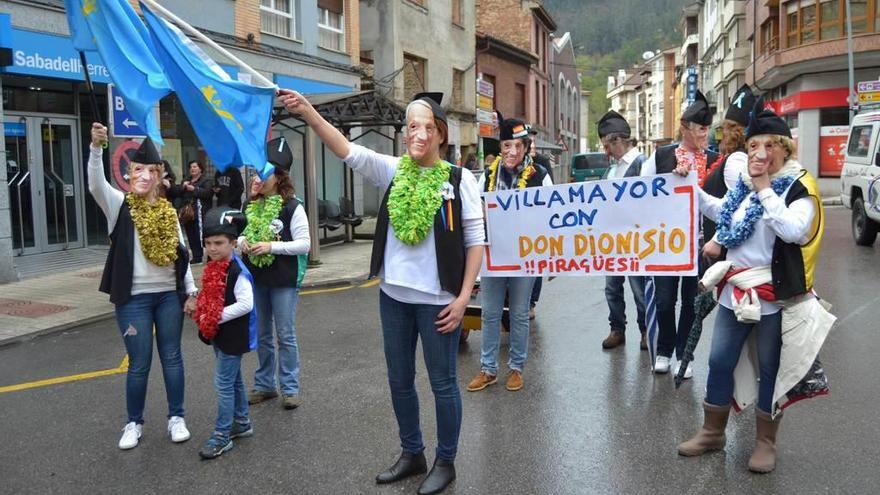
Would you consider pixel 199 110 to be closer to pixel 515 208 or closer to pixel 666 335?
pixel 515 208

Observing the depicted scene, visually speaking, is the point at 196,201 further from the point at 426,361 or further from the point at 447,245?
the point at 447,245

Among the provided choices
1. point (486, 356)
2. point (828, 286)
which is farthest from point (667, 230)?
point (828, 286)

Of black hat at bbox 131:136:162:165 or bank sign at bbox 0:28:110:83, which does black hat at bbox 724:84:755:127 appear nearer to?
black hat at bbox 131:136:162:165

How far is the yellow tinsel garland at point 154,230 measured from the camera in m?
4.42

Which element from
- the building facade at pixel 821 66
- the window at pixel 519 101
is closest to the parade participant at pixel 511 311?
the building facade at pixel 821 66

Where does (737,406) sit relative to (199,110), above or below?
below

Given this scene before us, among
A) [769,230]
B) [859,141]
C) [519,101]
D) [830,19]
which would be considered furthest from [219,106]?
Answer: [519,101]

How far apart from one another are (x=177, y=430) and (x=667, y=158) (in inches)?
152

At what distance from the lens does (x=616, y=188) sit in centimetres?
526

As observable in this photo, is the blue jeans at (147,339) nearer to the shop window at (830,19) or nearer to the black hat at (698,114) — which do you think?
the black hat at (698,114)

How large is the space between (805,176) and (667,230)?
1285mm

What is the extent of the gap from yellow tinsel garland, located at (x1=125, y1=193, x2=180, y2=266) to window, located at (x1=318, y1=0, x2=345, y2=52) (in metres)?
16.2

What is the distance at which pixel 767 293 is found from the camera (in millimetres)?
3930

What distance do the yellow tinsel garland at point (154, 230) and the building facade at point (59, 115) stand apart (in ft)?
14.7
